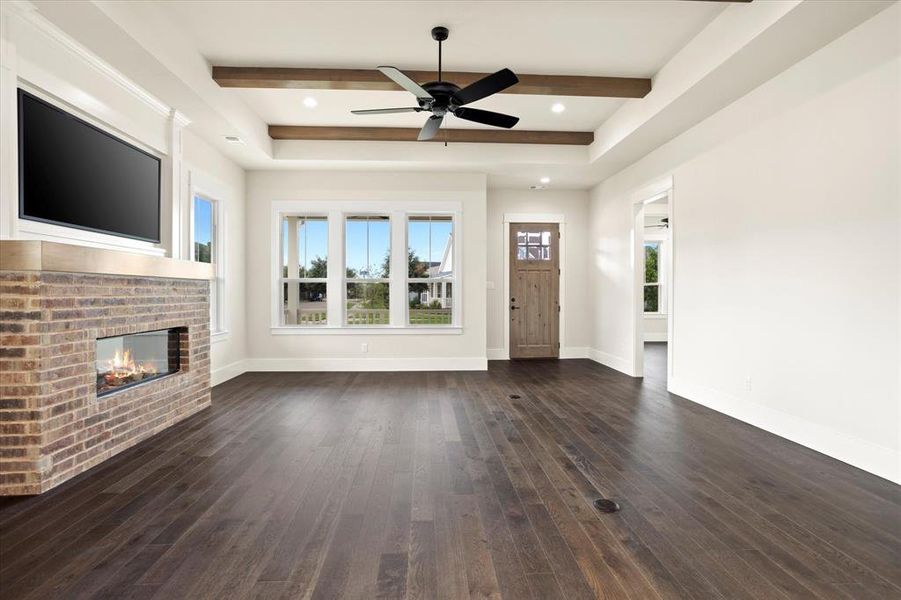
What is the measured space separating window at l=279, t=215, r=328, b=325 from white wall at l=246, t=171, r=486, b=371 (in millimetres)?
249

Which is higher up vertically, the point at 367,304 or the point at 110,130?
the point at 110,130

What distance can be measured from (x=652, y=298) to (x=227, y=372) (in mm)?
9094

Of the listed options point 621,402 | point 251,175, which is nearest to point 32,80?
point 251,175

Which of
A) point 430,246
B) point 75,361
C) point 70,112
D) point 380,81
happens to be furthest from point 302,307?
point 75,361

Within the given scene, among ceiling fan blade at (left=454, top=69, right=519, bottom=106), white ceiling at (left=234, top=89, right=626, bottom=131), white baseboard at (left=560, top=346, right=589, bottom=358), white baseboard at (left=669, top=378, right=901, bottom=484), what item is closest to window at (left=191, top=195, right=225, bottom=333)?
white ceiling at (left=234, top=89, right=626, bottom=131)

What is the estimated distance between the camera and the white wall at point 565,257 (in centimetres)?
779

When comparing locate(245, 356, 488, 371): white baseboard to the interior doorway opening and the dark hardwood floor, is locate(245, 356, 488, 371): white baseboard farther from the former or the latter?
the interior doorway opening

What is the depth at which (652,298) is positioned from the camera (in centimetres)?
1070

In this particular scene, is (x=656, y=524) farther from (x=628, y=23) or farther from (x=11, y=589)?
(x=628, y=23)

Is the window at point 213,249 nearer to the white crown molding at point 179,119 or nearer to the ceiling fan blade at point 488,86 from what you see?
the white crown molding at point 179,119

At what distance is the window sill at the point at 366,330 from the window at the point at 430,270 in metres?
0.11

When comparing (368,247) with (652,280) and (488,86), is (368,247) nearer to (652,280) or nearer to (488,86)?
(488,86)

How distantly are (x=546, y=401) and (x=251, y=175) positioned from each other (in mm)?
5212

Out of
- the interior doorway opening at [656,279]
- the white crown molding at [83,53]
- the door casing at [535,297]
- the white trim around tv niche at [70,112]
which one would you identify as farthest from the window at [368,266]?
the interior doorway opening at [656,279]
